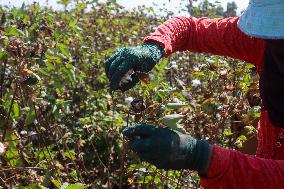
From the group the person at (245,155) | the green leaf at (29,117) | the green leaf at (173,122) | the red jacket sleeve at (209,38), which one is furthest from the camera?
the green leaf at (29,117)

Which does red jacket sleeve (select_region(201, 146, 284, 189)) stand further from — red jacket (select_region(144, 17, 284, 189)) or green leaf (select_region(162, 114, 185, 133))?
green leaf (select_region(162, 114, 185, 133))

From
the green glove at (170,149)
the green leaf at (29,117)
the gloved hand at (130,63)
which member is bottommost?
the green leaf at (29,117)

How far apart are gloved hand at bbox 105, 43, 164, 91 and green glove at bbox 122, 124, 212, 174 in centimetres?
42

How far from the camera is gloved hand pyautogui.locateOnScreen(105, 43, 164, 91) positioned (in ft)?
6.09

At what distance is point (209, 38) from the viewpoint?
218 centimetres

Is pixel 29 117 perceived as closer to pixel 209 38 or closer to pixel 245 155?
pixel 209 38

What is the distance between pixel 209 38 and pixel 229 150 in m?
0.81

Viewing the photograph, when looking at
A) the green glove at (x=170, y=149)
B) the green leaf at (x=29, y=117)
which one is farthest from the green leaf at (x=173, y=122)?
the green leaf at (x=29, y=117)

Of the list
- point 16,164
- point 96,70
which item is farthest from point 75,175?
point 96,70

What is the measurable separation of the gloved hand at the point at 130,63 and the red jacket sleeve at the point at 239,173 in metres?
0.54

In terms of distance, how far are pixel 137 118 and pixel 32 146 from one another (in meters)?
0.96

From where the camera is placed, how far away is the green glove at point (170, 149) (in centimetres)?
141

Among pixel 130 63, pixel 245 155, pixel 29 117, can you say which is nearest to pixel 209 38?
pixel 130 63

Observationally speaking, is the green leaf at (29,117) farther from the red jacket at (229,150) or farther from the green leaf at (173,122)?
the green leaf at (173,122)
